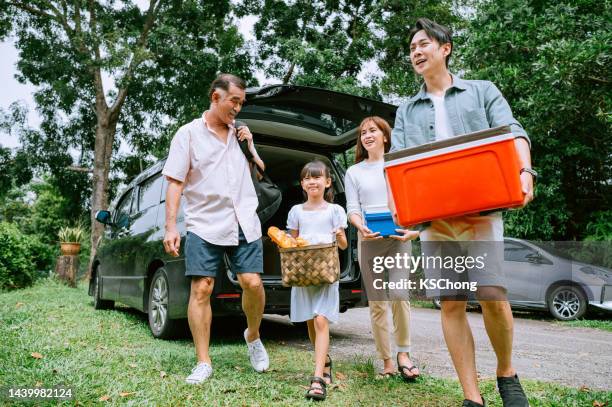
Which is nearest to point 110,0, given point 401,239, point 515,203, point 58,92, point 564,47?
point 58,92

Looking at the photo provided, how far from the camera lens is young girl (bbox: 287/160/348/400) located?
3346 mm

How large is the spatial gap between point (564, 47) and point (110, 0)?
1272cm

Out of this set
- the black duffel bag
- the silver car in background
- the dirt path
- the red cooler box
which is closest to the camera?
the red cooler box

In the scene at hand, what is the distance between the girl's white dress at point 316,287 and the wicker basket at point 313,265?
4.0 inches

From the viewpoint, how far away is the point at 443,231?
2.63 metres

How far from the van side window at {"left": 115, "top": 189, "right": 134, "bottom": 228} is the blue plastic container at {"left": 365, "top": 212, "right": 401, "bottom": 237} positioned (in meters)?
3.92

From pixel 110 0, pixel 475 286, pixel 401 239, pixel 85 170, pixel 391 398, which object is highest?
pixel 110 0

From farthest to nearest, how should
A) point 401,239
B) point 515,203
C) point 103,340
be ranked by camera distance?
1. point 103,340
2. point 401,239
3. point 515,203

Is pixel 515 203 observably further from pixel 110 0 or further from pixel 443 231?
pixel 110 0

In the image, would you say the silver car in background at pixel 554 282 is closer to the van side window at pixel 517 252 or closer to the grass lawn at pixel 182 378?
the van side window at pixel 517 252

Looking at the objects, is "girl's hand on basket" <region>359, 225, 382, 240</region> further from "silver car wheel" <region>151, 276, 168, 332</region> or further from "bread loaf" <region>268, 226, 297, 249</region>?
"silver car wheel" <region>151, 276, 168, 332</region>

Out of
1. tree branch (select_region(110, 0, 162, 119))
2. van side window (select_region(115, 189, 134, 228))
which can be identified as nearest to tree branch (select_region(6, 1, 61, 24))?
tree branch (select_region(110, 0, 162, 119))

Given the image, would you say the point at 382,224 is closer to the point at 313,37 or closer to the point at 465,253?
the point at 465,253

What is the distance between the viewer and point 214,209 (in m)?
3.62
